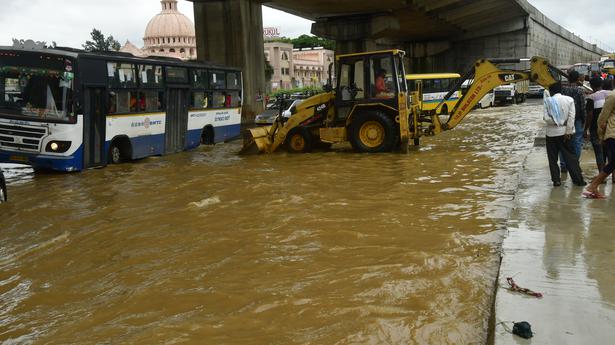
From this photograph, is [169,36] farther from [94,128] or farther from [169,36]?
[94,128]

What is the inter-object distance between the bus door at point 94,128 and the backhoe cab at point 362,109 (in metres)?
4.20

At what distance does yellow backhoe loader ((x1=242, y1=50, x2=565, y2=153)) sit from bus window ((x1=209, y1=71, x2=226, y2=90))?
352cm

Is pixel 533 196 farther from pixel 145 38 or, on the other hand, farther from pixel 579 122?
pixel 145 38

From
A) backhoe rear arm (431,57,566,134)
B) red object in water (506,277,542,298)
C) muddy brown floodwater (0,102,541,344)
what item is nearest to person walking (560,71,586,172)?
muddy brown floodwater (0,102,541,344)

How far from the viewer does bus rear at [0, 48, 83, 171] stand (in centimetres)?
1191

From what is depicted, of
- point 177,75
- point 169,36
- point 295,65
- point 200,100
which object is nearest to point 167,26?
point 169,36

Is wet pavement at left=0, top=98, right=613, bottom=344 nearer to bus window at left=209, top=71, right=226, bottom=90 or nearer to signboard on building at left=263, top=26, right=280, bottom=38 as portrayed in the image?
bus window at left=209, top=71, right=226, bottom=90

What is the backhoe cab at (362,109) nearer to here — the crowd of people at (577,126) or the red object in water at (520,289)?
the crowd of people at (577,126)

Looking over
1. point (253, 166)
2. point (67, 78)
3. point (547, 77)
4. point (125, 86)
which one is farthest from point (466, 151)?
point (67, 78)

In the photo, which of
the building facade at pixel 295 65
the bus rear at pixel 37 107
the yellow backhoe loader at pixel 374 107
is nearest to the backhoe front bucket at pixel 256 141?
the yellow backhoe loader at pixel 374 107

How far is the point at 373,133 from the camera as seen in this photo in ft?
48.4

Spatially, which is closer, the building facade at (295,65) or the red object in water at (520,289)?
the red object in water at (520,289)

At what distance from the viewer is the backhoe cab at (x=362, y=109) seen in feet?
46.7

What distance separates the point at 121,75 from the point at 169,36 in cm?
9658
